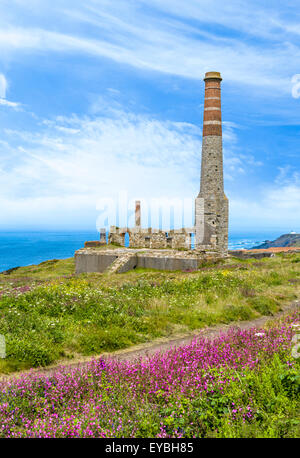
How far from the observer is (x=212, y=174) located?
34406mm

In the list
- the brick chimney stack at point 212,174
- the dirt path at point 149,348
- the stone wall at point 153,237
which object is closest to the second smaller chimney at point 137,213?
the stone wall at point 153,237

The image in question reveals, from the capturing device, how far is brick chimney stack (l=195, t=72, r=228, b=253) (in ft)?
112

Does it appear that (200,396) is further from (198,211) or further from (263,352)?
(198,211)

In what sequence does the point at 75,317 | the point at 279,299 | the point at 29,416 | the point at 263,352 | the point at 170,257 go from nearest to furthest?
the point at 29,416, the point at 263,352, the point at 75,317, the point at 279,299, the point at 170,257

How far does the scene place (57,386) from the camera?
19.3ft

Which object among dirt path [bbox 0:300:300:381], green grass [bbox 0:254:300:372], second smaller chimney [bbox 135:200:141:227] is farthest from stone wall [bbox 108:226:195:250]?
dirt path [bbox 0:300:300:381]

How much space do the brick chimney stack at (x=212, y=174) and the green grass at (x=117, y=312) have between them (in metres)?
17.5

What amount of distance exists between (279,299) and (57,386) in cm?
1139

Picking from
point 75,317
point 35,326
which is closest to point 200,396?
point 35,326

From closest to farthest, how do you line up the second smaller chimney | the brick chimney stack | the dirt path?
the dirt path, the brick chimney stack, the second smaller chimney

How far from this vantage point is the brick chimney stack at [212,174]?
34.2 meters

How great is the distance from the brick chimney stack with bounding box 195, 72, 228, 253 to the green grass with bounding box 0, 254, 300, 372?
17.5m

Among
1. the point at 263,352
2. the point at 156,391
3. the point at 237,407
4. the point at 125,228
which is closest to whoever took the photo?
the point at 237,407

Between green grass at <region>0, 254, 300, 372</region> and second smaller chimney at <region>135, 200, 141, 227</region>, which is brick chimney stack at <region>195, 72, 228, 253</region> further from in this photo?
green grass at <region>0, 254, 300, 372</region>
